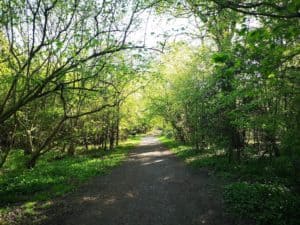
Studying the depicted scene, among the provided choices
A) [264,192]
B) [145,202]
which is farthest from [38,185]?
[264,192]

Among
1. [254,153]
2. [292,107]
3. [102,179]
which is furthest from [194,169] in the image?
[292,107]

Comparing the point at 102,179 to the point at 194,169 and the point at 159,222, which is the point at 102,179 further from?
the point at 159,222

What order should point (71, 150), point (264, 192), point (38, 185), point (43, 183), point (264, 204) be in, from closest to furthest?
point (264, 204)
point (264, 192)
point (38, 185)
point (43, 183)
point (71, 150)

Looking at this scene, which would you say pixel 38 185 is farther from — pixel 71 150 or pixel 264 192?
pixel 71 150

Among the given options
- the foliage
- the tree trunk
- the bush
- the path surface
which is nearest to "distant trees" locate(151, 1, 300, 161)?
the bush

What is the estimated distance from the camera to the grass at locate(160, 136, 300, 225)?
29.8 feet

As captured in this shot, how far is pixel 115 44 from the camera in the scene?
11.2 metres

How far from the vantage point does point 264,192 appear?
11.1 meters

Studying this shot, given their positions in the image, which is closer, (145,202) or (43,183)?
(145,202)

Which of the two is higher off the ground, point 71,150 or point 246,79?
point 246,79

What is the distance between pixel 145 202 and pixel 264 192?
4368 mm

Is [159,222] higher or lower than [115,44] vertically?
lower

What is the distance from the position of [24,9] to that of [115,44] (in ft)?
11.3

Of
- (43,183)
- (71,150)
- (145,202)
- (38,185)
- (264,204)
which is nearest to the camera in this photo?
(264,204)
